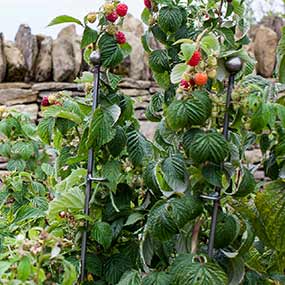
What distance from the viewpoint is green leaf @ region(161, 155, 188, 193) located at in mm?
909

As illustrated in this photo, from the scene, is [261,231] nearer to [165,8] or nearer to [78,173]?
[78,173]

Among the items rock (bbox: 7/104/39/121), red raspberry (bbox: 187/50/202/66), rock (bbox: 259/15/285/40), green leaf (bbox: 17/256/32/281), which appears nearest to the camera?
green leaf (bbox: 17/256/32/281)

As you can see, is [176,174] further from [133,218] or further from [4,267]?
[4,267]

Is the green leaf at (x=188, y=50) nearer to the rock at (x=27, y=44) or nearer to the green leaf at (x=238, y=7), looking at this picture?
the green leaf at (x=238, y=7)

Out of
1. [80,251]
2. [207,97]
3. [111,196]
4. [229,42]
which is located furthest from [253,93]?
[80,251]

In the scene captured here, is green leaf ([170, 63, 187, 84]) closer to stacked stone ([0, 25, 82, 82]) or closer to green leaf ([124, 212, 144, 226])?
green leaf ([124, 212, 144, 226])

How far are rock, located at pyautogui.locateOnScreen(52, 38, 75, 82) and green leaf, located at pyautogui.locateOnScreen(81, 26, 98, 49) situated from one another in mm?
1803

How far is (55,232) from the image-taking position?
104cm

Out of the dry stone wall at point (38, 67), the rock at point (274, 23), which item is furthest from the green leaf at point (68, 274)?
the rock at point (274, 23)

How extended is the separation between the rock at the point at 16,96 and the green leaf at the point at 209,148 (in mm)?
2010

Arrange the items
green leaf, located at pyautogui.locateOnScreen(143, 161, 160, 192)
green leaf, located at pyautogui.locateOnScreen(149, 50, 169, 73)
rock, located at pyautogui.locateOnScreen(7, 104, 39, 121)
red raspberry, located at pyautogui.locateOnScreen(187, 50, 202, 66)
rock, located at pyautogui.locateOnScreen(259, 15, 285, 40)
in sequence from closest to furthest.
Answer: red raspberry, located at pyautogui.locateOnScreen(187, 50, 202, 66)
green leaf, located at pyautogui.locateOnScreen(143, 161, 160, 192)
green leaf, located at pyautogui.locateOnScreen(149, 50, 169, 73)
rock, located at pyautogui.locateOnScreen(7, 104, 39, 121)
rock, located at pyautogui.locateOnScreen(259, 15, 285, 40)

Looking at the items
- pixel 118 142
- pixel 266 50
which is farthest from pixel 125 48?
pixel 266 50

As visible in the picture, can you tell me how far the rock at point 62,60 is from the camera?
2789 mm

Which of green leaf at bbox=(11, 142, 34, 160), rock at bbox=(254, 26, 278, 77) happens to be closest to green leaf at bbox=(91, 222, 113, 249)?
green leaf at bbox=(11, 142, 34, 160)
